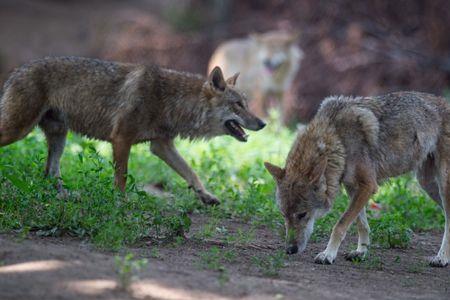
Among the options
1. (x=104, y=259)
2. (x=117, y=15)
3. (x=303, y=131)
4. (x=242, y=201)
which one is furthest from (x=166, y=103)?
(x=117, y=15)

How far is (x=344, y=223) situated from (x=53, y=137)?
361 cm

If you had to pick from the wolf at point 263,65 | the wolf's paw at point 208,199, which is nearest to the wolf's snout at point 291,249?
the wolf's paw at point 208,199

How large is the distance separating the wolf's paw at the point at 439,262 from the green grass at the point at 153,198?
0.52 metres

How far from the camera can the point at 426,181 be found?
A: 7.50 metres

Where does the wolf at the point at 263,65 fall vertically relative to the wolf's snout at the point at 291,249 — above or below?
above

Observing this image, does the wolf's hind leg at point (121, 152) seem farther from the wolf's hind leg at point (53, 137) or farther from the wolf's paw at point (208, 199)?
the wolf's paw at point (208, 199)

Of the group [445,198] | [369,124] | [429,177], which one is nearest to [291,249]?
[369,124]

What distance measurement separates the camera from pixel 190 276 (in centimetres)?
523

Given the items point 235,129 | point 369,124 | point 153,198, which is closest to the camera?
point 369,124

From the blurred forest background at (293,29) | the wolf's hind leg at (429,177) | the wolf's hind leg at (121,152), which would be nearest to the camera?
the wolf's hind leg at (429,177)

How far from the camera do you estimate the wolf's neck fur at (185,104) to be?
8.52 metres

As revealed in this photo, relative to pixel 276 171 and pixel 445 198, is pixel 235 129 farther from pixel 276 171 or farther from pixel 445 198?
pixel 445 198

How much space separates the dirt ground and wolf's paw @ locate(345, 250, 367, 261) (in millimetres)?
70

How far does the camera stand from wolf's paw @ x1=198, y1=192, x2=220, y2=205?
8.51 metres
